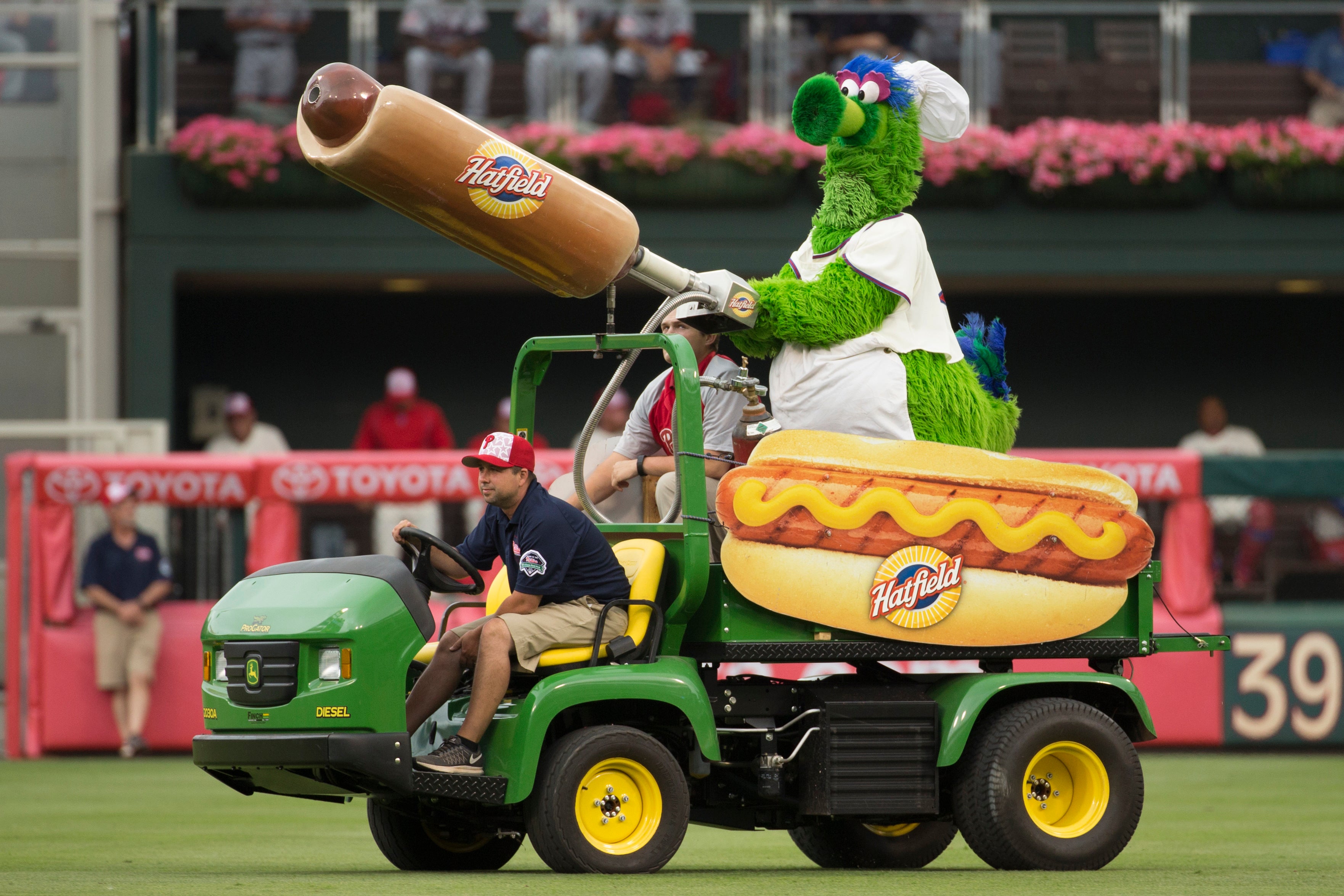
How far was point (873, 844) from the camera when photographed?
8703 millimetres

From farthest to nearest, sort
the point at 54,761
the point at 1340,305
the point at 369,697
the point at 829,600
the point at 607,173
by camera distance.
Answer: the point at 1340,305
the point at 607,173
the point at 54,761
the point at 829,600
the point at 369,697

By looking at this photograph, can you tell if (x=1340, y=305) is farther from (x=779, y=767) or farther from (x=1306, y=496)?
(x=779, y=767)

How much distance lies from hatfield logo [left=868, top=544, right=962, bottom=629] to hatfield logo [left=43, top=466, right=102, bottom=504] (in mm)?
8645

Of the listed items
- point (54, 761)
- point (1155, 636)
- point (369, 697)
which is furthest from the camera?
point (54, 761)

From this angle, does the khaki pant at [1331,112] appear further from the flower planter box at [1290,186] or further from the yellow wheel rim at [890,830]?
the yellow wheel rim at [890,830]

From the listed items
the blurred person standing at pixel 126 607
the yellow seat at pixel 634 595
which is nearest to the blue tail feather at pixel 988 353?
the yellow seat at pixel 634 595

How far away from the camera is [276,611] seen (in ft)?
23.8

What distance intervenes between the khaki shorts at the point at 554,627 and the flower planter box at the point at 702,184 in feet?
35.7

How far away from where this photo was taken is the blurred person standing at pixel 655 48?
59.4 ft

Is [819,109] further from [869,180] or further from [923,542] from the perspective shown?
[923,542]

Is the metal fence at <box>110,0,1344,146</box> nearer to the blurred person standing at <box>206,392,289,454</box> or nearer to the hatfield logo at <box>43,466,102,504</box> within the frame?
the blurred person standing at <box>206,392,289,454</box>

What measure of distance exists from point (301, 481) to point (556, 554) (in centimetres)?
767

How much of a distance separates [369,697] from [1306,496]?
9861mm

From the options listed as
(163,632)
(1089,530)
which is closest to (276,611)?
(1089,530)
